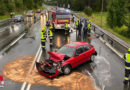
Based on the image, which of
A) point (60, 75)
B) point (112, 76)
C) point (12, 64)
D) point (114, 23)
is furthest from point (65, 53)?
point (114, 23)

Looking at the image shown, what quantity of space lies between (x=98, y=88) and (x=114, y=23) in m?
21.6

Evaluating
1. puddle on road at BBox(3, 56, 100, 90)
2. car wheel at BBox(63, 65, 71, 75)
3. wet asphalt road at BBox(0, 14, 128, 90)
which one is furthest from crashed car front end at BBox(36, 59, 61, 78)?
wet asphalt road at BBox(0, 14, 128, 90)

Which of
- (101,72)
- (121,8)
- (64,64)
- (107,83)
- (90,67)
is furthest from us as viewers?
(121,8)

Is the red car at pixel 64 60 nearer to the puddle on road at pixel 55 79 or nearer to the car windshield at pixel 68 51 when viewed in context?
the car windshield at pixel 68 51

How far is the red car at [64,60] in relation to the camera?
9164 mm

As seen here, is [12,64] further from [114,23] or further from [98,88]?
[114,23]

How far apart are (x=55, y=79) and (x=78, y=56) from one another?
86.0 inches

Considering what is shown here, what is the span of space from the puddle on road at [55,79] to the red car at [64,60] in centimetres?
34

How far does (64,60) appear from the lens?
966 centimetres

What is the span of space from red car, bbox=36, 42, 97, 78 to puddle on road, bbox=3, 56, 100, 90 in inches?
13.6

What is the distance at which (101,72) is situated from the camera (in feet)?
32.7

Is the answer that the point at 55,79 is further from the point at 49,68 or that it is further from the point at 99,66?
the point at 99,66

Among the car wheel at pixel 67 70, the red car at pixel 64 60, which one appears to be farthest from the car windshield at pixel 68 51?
the car wheel at pixel 67 70

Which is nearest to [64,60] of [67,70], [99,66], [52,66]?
[67,70]
